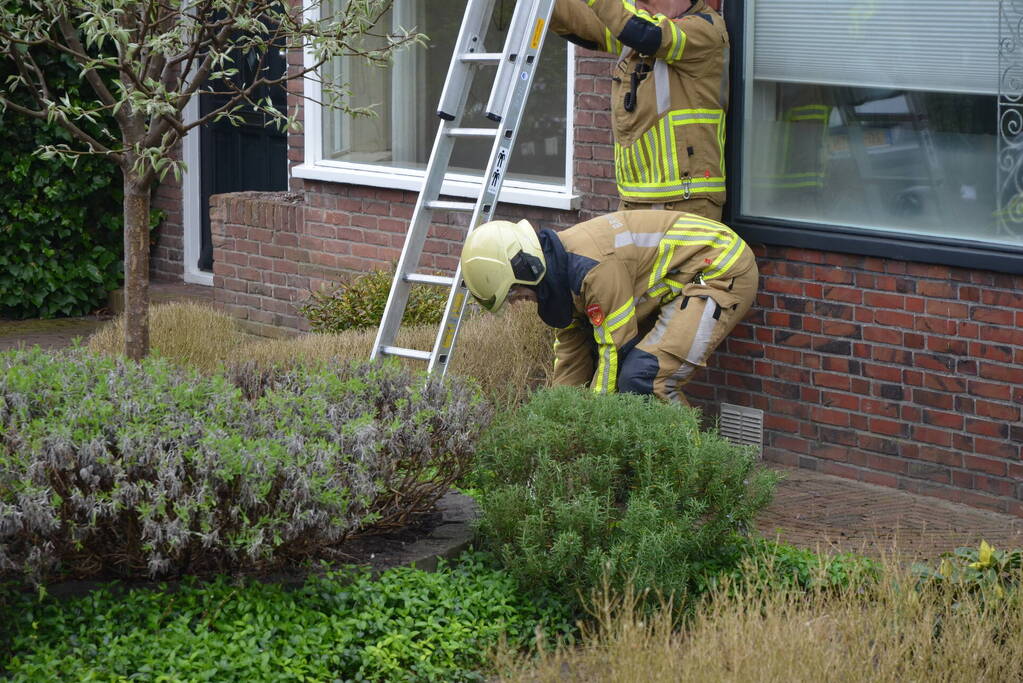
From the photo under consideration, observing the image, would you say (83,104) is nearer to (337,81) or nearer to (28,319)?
(28,319)

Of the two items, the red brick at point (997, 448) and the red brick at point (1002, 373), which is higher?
the red brick at point (1002, 373)

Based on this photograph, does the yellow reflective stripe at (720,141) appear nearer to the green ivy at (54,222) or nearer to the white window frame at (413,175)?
the white window frame at (413,175)

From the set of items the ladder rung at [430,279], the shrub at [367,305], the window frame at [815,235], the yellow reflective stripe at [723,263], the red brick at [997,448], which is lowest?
the red brick at [997,448]

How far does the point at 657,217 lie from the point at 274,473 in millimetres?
2605

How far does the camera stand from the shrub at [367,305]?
8062 mm

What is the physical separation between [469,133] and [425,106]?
2578mm

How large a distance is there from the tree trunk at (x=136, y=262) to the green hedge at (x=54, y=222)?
4.49m

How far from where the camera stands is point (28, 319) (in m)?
11.1

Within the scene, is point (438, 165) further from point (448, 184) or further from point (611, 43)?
point (448, 184)

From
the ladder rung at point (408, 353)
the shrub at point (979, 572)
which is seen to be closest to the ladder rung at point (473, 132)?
the ladder rung at point (408, 353)

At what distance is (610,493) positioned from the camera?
15.9ft

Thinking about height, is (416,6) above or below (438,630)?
above

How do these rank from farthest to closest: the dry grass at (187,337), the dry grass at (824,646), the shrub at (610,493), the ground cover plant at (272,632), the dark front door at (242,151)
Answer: the dark front door at (242,151), the dry grass at (187,337), the shrub at (610,493), the ground cover plant at (272,632), the dry grass at (824,646)

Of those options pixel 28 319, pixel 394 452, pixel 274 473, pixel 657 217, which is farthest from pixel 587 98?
pixel 28 319
